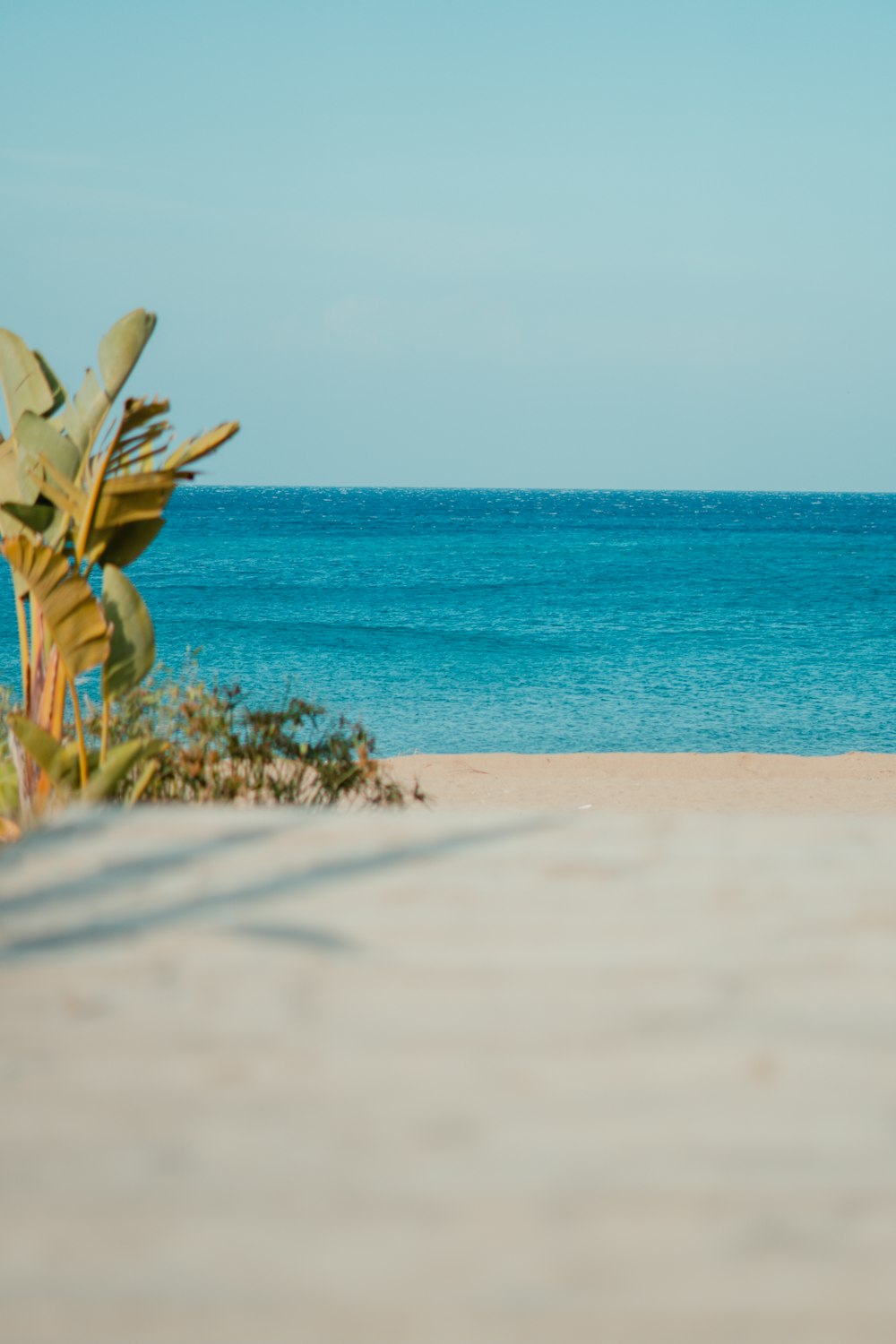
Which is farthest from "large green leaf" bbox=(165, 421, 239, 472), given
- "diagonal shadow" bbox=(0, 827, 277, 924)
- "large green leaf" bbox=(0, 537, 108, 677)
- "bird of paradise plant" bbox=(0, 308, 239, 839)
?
"diagonal shadow" bbox=(0, 827, 277, 924)

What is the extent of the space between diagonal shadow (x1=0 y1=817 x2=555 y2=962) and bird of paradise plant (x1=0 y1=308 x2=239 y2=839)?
175 cm

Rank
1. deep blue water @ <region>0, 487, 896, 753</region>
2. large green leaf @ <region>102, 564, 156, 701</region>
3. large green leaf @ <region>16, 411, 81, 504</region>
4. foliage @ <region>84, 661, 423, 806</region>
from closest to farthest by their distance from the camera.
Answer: large green leaf @ <region>102, 564, 156, 701</region>, large green leaf @ <region>16, 411, 81, 504</region>, foliage @ <region>84, 661, 423, 806</region>, deep blue water @ <region>0, 487, 896, 753</region>

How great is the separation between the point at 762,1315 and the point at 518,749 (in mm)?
12502

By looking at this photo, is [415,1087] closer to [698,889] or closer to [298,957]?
[298,957]

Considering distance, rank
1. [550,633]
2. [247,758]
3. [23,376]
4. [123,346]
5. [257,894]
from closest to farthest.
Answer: [257,894]
[123,346]
[23,376]
[247,758]
[550,633]

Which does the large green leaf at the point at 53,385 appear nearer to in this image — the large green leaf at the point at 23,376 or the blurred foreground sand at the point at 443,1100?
the large green leaf at the point at 23,376

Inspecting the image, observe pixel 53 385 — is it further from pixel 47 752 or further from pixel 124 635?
pixel 47 752

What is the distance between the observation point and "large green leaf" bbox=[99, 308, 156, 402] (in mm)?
5117

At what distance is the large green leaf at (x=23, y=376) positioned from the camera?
533cm

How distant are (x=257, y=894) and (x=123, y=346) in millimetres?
3214

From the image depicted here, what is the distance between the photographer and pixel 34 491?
16.8 ft

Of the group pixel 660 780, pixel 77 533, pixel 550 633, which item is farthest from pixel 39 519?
pixel 550 633

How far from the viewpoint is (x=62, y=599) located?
4445 mm

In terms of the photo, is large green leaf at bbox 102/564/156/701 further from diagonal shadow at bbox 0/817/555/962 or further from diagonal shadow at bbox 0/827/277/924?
diagonal shadow at bbox 0/817/555/962
